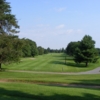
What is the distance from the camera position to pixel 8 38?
3594cm

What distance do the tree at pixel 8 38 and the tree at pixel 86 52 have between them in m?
31.3

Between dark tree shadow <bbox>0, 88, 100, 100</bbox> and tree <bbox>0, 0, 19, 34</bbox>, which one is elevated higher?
tree <bbox>0, 0, 19, 34</bbox>

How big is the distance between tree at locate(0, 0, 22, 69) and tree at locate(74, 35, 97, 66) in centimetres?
3128

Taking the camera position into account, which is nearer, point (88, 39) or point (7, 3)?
point (7, 3)

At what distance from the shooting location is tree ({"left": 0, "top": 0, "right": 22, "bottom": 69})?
3559 cm

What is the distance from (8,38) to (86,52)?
113ft

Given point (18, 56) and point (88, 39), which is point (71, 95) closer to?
point (18, 56)

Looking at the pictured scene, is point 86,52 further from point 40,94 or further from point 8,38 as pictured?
point 40,94

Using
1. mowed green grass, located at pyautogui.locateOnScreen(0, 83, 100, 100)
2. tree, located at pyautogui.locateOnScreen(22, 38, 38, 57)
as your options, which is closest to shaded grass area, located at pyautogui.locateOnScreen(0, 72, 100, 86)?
tree, located at pyautogui.locateOnScreen(22, 38, 38, 57)

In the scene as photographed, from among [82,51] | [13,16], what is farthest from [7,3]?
[82,51]

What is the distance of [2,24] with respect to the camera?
121 ft

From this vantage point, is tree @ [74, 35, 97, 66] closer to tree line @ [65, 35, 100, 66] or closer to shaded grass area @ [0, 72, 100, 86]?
tree line @ [65, 35, 100, 66]

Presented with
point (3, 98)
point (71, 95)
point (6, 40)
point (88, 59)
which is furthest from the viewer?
point (88, 59)

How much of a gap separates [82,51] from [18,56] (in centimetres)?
3278
